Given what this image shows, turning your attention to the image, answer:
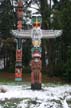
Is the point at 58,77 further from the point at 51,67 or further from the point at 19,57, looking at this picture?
the point at 19,57

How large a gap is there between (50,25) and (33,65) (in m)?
11.1

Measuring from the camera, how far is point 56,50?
1362 inches

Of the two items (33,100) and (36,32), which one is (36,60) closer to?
(36,32)

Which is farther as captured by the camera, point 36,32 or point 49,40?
point 49,40

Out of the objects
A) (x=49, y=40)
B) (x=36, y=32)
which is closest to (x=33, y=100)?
(x=36, y=32)

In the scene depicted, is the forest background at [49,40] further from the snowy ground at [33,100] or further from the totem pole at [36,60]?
the snowy ground at [33,100]

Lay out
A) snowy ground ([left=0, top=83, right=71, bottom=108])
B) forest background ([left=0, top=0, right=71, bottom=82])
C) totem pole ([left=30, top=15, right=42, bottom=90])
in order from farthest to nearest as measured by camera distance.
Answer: forest background ([left=0, top=0, right=71, bottom=82])
totem pole ([left=30, top=15, right=42, bottom=90])
snowy ground ([left=0, top=83, right=71, bottom=108])

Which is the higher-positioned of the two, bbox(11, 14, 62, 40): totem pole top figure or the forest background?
bbox(11, 14, 62, 40): totem pole top figure

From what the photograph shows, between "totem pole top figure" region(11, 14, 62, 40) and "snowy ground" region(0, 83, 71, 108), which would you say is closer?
"snowy ground" region(0, 83, 71, 108)

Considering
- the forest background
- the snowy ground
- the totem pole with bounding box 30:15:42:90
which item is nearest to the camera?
the snowy ground

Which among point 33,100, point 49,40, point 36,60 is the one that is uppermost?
point 36,60

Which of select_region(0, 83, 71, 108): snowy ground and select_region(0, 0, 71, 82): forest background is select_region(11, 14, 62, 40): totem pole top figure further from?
select_region(0, 0, 71, 82): forest background

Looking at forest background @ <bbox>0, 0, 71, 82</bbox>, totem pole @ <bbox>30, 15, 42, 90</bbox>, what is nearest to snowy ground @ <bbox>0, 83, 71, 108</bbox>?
totem pole @ <bbox>30, 15, 42, 90</bbox>

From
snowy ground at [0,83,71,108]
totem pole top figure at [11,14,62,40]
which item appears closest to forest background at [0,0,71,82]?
totem pole top figure at [11,14,62,40]
